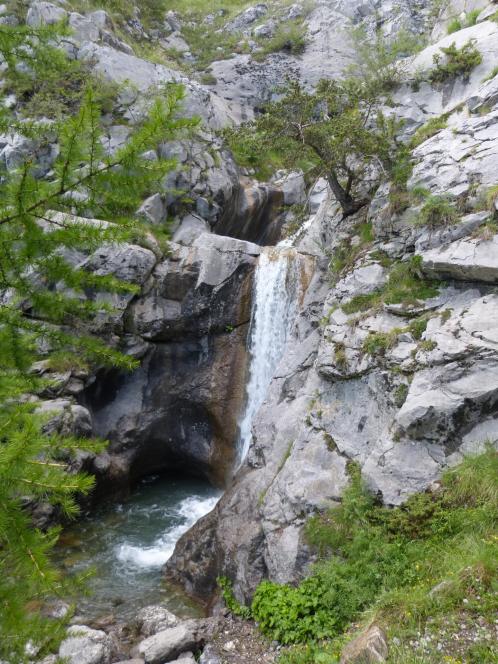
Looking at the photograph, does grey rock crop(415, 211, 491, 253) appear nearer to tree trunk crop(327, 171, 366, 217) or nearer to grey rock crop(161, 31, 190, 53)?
tree trunk crop(327, 171, 366, 217)

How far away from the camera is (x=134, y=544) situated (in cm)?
1248

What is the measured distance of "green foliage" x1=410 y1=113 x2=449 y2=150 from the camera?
1333 cm

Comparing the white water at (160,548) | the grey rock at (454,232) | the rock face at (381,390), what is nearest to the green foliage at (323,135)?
the rock face at (381,390)

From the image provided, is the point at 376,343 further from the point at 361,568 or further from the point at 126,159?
the point at 126,159

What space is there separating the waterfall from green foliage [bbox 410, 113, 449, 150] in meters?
5.11

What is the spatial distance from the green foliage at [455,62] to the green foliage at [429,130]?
83.2 inches

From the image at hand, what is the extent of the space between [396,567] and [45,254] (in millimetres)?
6385

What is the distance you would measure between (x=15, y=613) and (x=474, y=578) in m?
5.15

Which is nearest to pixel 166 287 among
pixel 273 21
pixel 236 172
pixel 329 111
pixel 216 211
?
pixel 216 211

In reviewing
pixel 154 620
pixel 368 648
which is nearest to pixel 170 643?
pixel 154 620

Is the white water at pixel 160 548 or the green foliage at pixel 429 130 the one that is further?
the green foliage at pixel 429 130

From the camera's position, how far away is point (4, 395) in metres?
3.22

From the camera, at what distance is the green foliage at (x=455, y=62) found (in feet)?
46.6

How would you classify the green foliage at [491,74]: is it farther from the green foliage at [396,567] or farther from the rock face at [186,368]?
the green foliage at [396,567]
